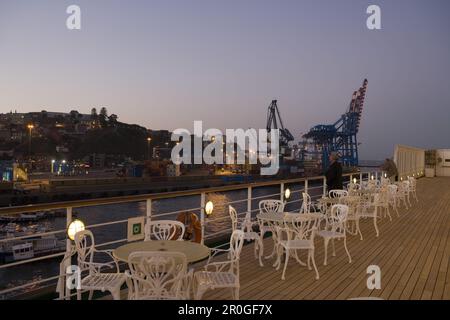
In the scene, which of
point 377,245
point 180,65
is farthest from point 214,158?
point 377,245

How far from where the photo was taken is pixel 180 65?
2956 cm

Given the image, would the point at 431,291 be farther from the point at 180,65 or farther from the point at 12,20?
the point at 180,65

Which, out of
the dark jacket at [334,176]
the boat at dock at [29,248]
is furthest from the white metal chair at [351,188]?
the boat at dock at [29,248]

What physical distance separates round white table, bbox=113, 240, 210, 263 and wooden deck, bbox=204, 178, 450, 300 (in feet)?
1.85

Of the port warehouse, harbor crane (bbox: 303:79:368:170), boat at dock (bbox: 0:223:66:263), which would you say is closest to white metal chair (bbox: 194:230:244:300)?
the port warehouse

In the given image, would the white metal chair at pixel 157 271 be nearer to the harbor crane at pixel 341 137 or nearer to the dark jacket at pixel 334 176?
the dark jacket at pixel 334 176

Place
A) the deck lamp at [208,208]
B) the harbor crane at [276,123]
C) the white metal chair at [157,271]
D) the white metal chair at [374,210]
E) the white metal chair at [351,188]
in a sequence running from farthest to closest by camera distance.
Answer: the harbor crane at [276,123] < the white metal chair at [351,188] < the white metal chair at [374,210] < the deck lamp at [208,208] < the white metal chair at [157,271]

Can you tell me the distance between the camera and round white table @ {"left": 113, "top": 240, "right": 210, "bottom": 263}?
95.0 inches

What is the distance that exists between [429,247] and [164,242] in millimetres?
3865

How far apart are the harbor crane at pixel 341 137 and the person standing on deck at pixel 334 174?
51.4m

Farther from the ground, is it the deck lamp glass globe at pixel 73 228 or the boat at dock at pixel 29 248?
the deck lamp glass globe at pixel 73 228

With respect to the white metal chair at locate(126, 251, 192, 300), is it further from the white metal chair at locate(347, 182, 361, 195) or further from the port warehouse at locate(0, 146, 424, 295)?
the white metal chair at locate(347, 182, 361, 195)

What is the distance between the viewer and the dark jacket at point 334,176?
265 inches

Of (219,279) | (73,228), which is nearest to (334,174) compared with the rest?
(219,279)
